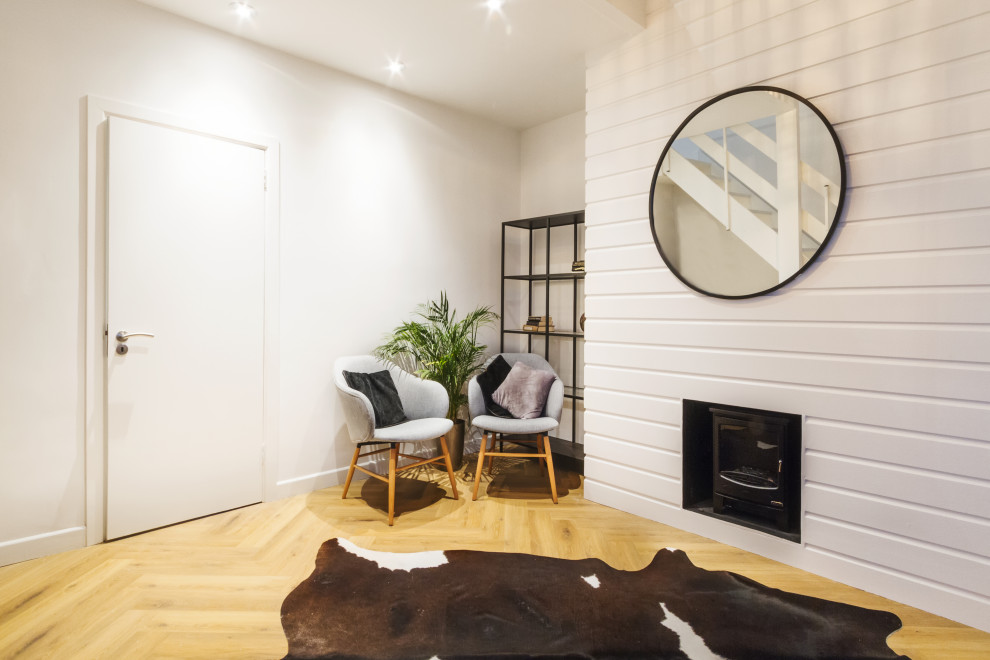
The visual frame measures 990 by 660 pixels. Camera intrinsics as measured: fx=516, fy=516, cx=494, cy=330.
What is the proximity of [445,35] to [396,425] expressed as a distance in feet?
7.53

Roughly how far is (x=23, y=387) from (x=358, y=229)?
1.94 metres

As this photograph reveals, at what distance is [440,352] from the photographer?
12.1ft

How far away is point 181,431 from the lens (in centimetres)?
276

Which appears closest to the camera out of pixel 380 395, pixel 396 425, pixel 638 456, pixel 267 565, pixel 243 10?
pixel 267 565

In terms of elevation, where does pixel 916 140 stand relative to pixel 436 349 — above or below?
above

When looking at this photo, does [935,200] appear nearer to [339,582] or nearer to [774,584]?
[774,584]

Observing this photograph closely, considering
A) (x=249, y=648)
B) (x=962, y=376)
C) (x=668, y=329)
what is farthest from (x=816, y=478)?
(x=249, y=648)

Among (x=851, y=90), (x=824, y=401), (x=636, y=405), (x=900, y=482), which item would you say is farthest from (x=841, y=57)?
(x=636, y=405)

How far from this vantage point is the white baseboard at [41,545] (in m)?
2.29

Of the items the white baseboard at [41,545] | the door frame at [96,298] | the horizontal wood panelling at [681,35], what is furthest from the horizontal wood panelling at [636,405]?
the white baseboard at [41,545]

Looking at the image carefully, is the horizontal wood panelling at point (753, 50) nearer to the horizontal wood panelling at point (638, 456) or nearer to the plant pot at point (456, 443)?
the horizontal wood panelling at point (638, 456)

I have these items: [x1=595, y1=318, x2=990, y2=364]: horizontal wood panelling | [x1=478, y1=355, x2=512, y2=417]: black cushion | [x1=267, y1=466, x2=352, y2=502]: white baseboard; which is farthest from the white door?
[x1=595, y1=318, x2=990, y2=364]: horizontal wood panelling

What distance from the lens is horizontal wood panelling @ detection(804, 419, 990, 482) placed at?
1866mm

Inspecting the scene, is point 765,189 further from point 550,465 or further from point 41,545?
point 41,545
